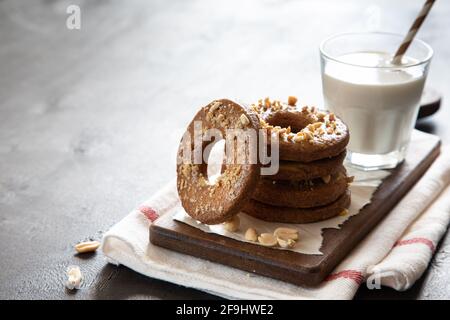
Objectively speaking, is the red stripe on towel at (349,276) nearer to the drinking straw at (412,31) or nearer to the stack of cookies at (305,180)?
the stack of cookies at (305,180)

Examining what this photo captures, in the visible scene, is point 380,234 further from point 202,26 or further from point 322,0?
point 322,0

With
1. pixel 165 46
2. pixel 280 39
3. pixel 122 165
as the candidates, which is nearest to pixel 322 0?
pixel 280 39

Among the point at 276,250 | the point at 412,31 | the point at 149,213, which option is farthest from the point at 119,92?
the point at 276,250

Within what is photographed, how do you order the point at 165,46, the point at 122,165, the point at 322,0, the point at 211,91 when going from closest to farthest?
the point at 122,165 < the point at 211,91 < the point at 165,46 < the point at 322,0

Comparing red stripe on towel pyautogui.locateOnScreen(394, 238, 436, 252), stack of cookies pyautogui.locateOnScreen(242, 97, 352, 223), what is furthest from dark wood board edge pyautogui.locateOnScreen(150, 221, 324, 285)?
red stripe on towel pyautogui.locateOnScreen(394, 238, 436, 252)

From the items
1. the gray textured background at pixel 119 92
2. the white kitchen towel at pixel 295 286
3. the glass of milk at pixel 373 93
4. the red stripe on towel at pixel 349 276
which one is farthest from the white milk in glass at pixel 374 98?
the red stripe on towel at pixel 349 276

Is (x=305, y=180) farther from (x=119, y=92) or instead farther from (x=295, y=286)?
(x=119, y=92)

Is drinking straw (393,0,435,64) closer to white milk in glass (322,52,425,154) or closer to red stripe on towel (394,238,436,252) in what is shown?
white milk in glass (322,52,425,154)
